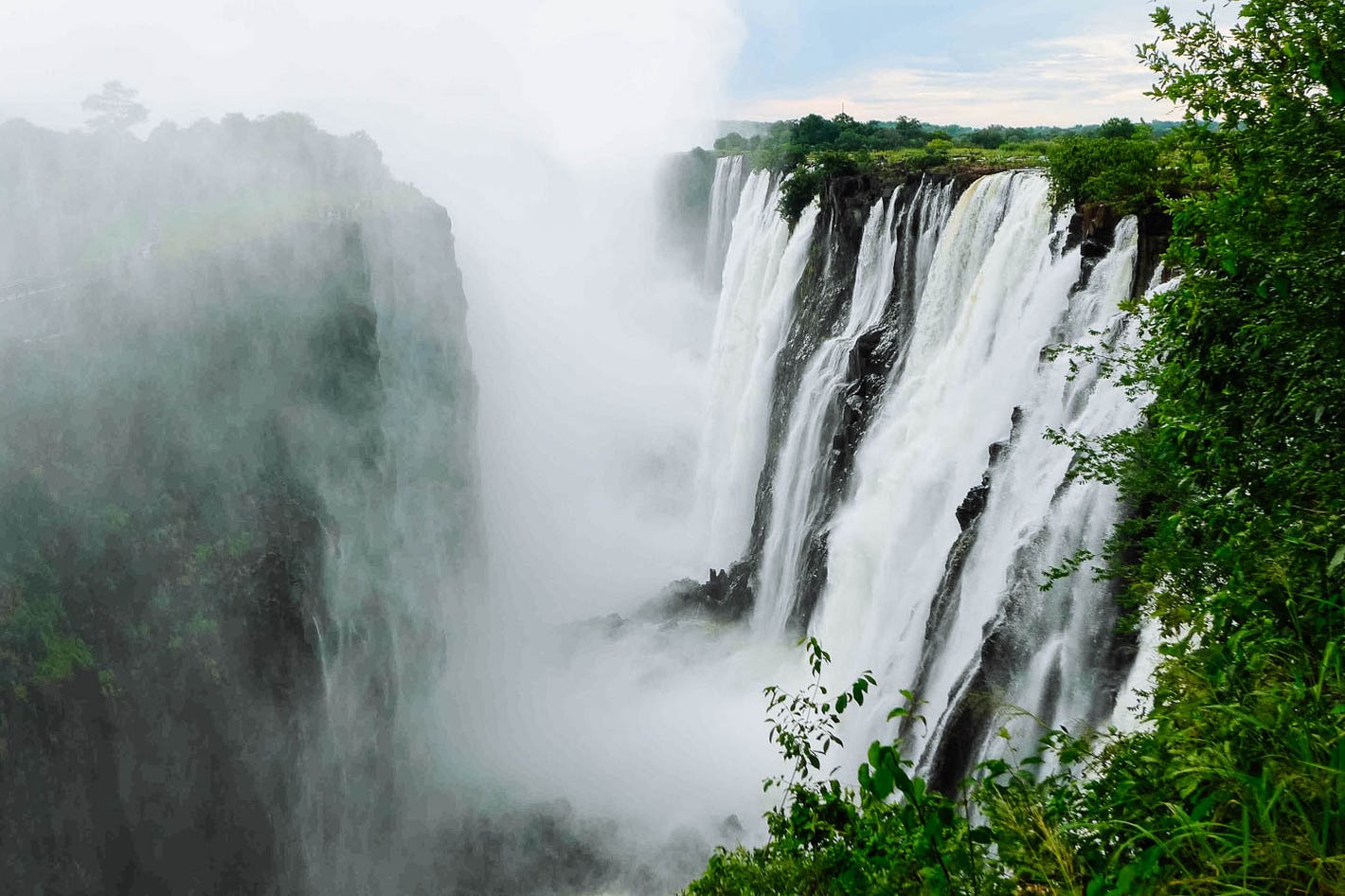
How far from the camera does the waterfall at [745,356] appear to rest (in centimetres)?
2753

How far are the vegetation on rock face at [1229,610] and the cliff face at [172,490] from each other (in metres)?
16.6

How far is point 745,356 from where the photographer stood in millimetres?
30906

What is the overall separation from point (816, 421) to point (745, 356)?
8.71 m

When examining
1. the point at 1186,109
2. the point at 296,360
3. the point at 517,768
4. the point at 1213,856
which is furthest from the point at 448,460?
the point at 1213,856

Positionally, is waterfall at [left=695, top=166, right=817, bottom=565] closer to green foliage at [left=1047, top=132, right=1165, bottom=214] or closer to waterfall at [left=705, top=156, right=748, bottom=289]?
waterfall at [left=705, top=156, right=748, bottom=289]

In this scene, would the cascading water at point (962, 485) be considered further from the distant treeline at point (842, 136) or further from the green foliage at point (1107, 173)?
the distant treeline at point (842, 136)

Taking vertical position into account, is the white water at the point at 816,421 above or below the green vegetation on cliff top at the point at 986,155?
below

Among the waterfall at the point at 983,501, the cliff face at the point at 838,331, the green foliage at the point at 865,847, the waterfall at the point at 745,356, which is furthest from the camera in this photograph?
the waterfall at the point at 745,356

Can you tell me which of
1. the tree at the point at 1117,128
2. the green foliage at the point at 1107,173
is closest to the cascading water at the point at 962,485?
the green foliage at the point at 1107,173

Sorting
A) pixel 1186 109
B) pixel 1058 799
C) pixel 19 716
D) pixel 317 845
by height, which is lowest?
pixel 317 845

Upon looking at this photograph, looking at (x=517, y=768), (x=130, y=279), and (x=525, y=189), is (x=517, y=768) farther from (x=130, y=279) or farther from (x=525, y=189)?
(x=525, y=189)

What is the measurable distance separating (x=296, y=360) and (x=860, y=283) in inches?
627

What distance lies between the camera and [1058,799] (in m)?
3.60

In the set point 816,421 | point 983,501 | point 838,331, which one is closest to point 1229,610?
point 983,501
